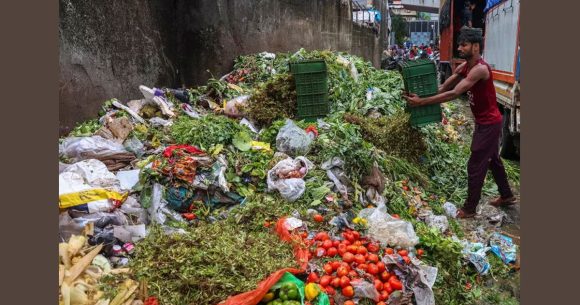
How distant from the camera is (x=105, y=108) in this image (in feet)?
20.8

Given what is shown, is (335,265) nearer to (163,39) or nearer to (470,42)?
(470,42)

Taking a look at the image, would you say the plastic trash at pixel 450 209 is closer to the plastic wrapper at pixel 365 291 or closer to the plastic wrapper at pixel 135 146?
the plastic wrapper at pixel 365 291

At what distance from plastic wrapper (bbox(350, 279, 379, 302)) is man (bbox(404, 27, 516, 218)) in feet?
8.30

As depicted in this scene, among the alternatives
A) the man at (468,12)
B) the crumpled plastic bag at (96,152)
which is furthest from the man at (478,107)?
the man at (468,12)

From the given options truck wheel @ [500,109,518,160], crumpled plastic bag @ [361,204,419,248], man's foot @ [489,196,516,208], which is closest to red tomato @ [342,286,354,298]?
crumpled plastic bag @ [361,204,419,248]

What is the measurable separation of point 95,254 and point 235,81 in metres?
5.84

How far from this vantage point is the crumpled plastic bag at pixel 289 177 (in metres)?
4.61

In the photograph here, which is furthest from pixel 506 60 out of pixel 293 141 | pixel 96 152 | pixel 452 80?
pixel 96 152

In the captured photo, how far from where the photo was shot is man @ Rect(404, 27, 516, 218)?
5.02 meters

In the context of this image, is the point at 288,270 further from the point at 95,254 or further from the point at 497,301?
the point at 497,301

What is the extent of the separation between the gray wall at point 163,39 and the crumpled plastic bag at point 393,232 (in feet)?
12.8

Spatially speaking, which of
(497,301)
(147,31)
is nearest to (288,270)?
(497,301)

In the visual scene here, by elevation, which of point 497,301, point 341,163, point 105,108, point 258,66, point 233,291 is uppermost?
point 258,66

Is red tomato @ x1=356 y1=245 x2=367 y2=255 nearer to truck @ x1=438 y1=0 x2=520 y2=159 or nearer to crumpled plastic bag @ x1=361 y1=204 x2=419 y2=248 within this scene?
crumpled plastic bag @ x1=361 y1=204 x2=419 y2=248
